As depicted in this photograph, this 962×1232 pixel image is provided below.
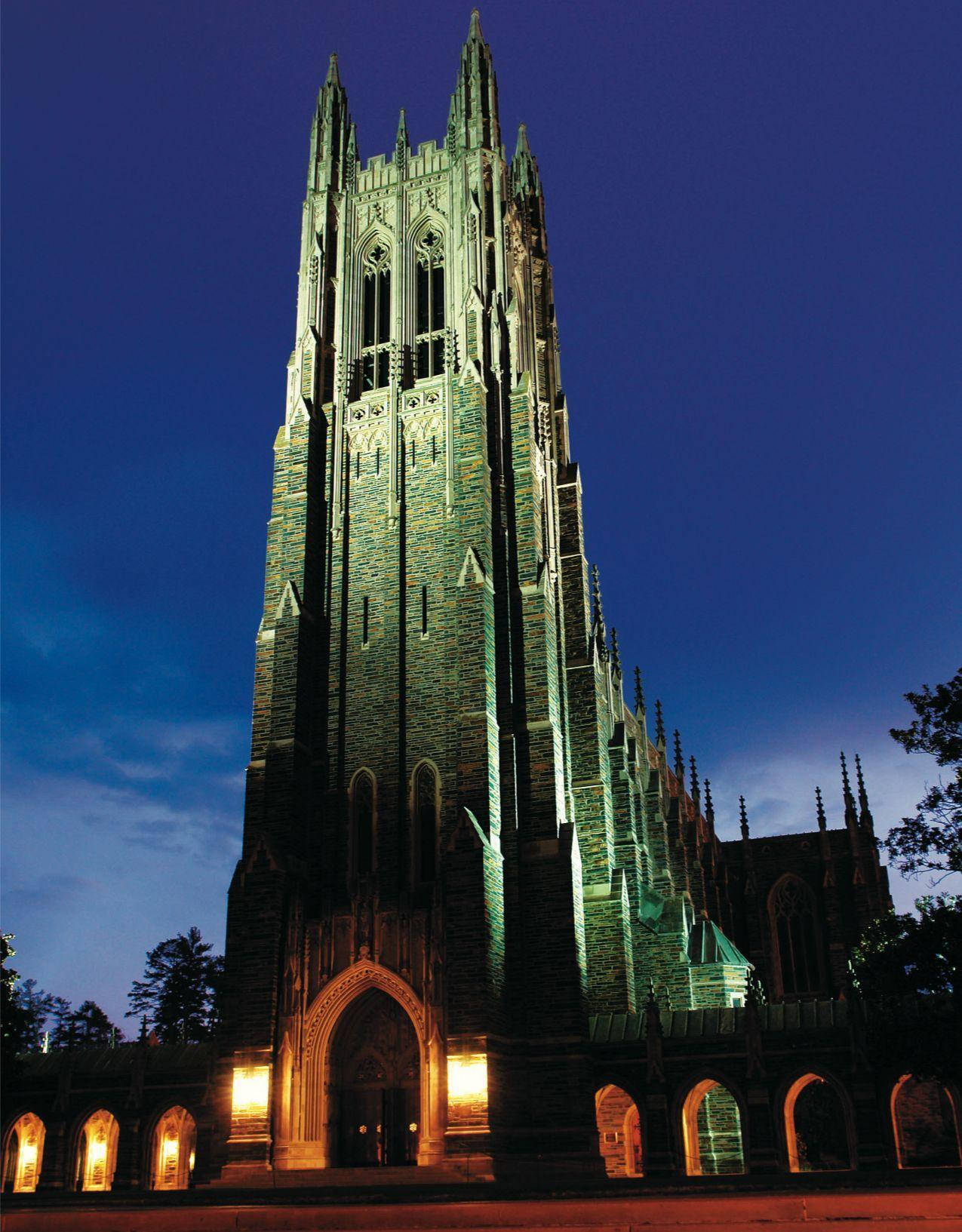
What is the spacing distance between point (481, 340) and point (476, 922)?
66.2ft

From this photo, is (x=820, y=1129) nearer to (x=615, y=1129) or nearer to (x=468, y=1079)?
(x=615, y=1129)

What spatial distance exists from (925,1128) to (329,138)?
4469 centimetres

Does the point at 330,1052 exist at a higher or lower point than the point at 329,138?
lower

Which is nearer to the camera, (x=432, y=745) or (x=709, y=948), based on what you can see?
(x=432, y=745)

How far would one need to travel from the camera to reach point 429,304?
42969mm

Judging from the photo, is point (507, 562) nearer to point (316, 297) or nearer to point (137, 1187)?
point (316, 297)

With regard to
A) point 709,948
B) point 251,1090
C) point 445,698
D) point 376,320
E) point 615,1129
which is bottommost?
point 615,1129

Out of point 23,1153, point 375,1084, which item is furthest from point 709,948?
point 23,1153

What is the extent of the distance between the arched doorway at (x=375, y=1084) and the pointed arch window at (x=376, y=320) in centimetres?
2135

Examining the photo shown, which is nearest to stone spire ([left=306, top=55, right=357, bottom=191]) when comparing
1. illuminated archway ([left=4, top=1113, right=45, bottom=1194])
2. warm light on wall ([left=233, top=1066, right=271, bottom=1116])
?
warm light on wall ([left=233, top=1066, right=271, bottom=1116])

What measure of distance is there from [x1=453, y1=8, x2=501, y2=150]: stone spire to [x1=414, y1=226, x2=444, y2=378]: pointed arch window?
4245 mm

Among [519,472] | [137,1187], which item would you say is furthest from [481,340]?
[137,1187]

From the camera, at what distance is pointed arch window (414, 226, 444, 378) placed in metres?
41.9

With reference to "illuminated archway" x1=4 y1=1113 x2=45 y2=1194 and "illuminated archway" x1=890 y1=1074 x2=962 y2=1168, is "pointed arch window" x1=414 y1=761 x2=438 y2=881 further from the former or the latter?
"illuminated archway" x1=890 y1=1074 x2=962 y2=1168
